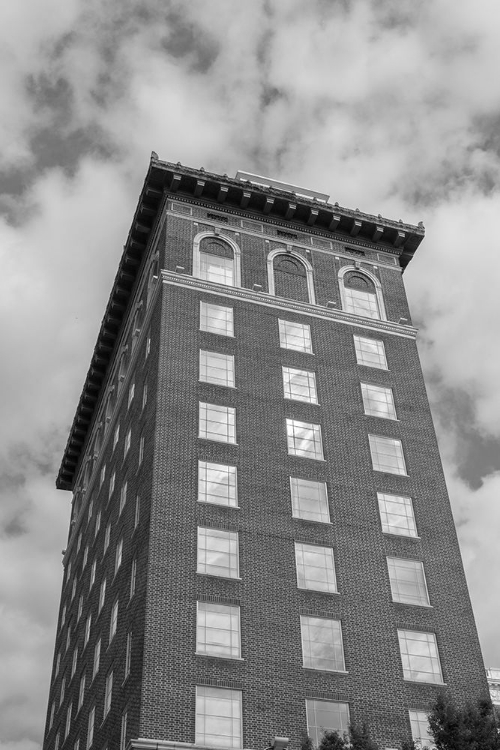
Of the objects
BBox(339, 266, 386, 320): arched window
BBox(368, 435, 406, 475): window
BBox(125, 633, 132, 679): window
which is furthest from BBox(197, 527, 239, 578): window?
BBox(339, 266, 386, 320): arched window

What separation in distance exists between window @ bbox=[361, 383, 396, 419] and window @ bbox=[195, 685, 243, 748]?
1877cm

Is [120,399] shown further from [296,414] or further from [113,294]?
[296,414]

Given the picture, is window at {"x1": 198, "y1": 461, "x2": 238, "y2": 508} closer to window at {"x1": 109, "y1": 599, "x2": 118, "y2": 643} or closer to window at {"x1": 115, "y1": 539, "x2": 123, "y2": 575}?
window at {"x1": 115, "y1": 539, "x2": 123, "y2": 575}

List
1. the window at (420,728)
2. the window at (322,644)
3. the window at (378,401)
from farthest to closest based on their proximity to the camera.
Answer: the window at (378,401), the window at (322,644), the window at (420,728)

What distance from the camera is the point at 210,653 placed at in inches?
1571

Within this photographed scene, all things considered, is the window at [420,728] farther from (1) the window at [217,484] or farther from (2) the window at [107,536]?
(2) the window at [107,536]

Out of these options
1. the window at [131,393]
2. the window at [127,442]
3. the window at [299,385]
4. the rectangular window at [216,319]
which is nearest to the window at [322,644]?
the window at [299,385]

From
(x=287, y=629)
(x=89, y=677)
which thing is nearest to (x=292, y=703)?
(x=287, y=629)

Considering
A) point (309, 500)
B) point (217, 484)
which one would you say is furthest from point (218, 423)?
point (309, 500)

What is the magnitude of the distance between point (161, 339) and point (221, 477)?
9243mm

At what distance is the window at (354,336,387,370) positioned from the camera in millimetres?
55938

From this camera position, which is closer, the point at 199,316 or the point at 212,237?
the point at 199,316

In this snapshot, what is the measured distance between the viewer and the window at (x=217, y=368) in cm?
5119

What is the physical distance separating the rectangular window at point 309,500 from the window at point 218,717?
9.97m
